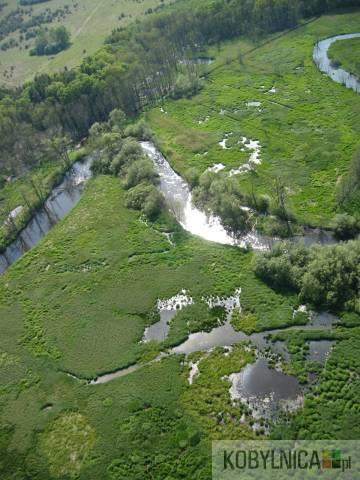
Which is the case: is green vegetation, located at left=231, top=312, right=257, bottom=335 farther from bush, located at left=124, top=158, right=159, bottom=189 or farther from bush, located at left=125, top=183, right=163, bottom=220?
bush, located at left=124, top=158, right=159, bottom=189

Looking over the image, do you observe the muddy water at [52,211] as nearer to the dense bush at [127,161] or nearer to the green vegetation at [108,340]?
the green vegetation at [108,340]

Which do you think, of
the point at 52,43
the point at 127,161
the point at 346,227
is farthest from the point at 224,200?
the point at 52,43

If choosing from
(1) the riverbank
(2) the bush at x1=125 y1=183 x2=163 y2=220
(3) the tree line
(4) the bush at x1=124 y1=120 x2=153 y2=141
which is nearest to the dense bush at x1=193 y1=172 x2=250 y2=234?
(2) the bush at x1=125 y1=183 x2=163 y2=220

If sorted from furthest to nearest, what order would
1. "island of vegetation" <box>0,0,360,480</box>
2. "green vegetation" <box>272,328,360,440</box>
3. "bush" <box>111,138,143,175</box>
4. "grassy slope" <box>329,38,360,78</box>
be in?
"grassy slope" <box>329,38,360,78</box> < "bush" <box>111,138,143,175</box> < "island of vegetation" <box>0,0,360,480</box> < "green vegetation" <box>272,328,360,440</box>

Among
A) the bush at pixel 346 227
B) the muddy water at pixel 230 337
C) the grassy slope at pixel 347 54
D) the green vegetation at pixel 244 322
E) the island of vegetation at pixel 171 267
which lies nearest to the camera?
the island of vegetation at pixel 171 267

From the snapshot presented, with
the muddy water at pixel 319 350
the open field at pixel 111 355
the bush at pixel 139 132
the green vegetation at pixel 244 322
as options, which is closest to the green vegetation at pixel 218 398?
the open field at pixel 111 355

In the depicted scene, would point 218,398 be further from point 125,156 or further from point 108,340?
point 125,156
